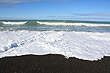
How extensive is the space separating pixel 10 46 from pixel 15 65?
204 centimetres

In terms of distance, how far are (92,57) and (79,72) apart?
4.55 ft

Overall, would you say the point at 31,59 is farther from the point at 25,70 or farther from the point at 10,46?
the point at 10,46

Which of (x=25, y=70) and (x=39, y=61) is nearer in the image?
(x=25, y=70)

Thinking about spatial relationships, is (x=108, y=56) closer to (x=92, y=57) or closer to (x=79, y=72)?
(x=92, y=57)

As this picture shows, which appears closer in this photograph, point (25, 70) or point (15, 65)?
point (25, 70)

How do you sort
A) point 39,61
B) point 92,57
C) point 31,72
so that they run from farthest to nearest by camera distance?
point 92,57 → point 39,61 → point 31,72

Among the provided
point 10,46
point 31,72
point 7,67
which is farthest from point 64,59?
point 10,46

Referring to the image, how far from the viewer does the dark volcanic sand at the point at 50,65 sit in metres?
3.70

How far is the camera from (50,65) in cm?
402

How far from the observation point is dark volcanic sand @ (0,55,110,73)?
370cm

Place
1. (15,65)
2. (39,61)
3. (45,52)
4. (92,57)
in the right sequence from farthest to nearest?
(45,52) < (92,57) < (39,61) < (15,65)

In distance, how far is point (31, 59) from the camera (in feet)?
14.6

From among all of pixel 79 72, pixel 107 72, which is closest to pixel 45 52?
pixel 79 72

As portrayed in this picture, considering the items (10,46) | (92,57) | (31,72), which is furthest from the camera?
(10,46)
